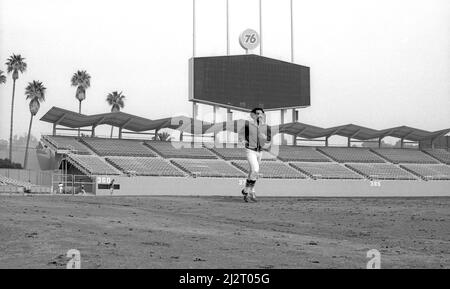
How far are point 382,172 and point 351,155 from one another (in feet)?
16.2

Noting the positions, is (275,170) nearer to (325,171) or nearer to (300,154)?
(325,171)

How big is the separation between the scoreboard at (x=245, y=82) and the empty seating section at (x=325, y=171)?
5917mm

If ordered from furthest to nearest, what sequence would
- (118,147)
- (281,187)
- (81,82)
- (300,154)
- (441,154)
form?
(81,82) < (441,154) < (300,154) < (118,147) < (281,187)

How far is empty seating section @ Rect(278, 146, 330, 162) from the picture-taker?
56666 millimetres

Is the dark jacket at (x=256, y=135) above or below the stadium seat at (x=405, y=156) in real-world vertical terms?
below

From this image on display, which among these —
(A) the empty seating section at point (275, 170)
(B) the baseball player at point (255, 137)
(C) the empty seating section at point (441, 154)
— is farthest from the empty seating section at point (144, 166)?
(C) the empty seating section at point (441, 154)

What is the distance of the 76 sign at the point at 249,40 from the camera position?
173 ft

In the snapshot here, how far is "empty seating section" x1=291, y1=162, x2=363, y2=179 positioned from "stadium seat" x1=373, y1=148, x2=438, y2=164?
858 centimetres

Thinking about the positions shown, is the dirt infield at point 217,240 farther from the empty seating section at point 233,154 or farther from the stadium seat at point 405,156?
the stadium seat at point 405,156

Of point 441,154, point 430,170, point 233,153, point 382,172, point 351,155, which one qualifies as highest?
point 441,154

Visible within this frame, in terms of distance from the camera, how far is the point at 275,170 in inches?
2068

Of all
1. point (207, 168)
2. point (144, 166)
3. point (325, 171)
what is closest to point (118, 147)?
point (144, 166)

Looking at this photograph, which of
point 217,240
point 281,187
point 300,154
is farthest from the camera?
point 300,154
